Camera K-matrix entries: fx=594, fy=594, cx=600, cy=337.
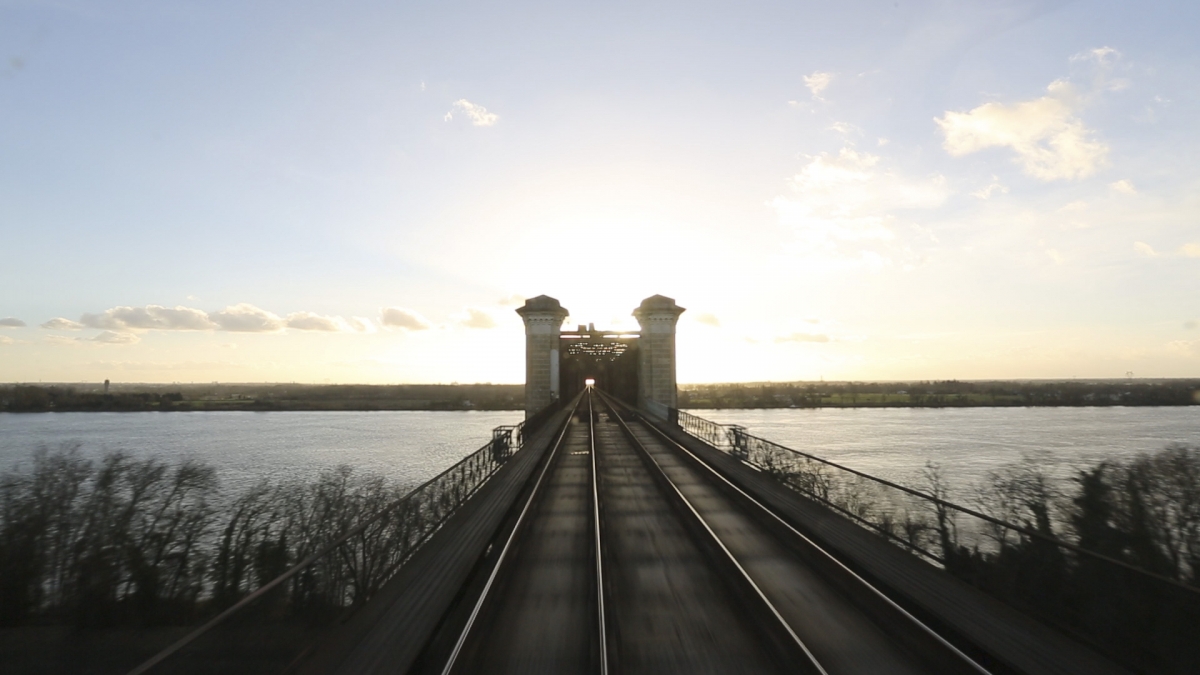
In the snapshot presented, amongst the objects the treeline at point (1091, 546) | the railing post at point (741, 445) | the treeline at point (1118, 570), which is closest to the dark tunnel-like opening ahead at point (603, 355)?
the railing post at point (741, 445)

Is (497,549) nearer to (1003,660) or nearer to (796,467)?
(1003,660)

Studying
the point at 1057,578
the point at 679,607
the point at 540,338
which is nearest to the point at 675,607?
the point at 679,607

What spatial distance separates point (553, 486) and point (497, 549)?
20.9 feet

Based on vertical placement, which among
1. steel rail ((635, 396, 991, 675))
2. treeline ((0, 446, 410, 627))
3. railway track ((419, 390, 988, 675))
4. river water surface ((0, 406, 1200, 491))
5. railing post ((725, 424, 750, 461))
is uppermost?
railing post ((725, 424, 750, 461))

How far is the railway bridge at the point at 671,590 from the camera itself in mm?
6082

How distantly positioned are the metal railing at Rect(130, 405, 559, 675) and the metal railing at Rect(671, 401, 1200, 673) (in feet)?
25.4

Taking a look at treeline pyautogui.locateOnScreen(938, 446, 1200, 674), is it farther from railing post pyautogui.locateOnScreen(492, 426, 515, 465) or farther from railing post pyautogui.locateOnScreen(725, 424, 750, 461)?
railing post pyautogui.locateOnScreen(492, 426, 515, 465)

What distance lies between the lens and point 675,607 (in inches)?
307

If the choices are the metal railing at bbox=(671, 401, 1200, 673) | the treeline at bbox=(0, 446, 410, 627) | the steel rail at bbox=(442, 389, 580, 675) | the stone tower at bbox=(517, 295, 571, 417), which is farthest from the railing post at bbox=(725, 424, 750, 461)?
the stone tower at bbox=(517, 295, 571, 417)

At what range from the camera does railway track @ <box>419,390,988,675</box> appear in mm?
6238

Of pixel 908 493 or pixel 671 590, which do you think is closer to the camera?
pixel 671 590

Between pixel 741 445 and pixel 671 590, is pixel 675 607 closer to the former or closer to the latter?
pixel 671 590

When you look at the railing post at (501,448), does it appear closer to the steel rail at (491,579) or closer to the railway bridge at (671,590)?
the steel rail at (491,579)

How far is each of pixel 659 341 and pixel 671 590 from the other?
104 feet
